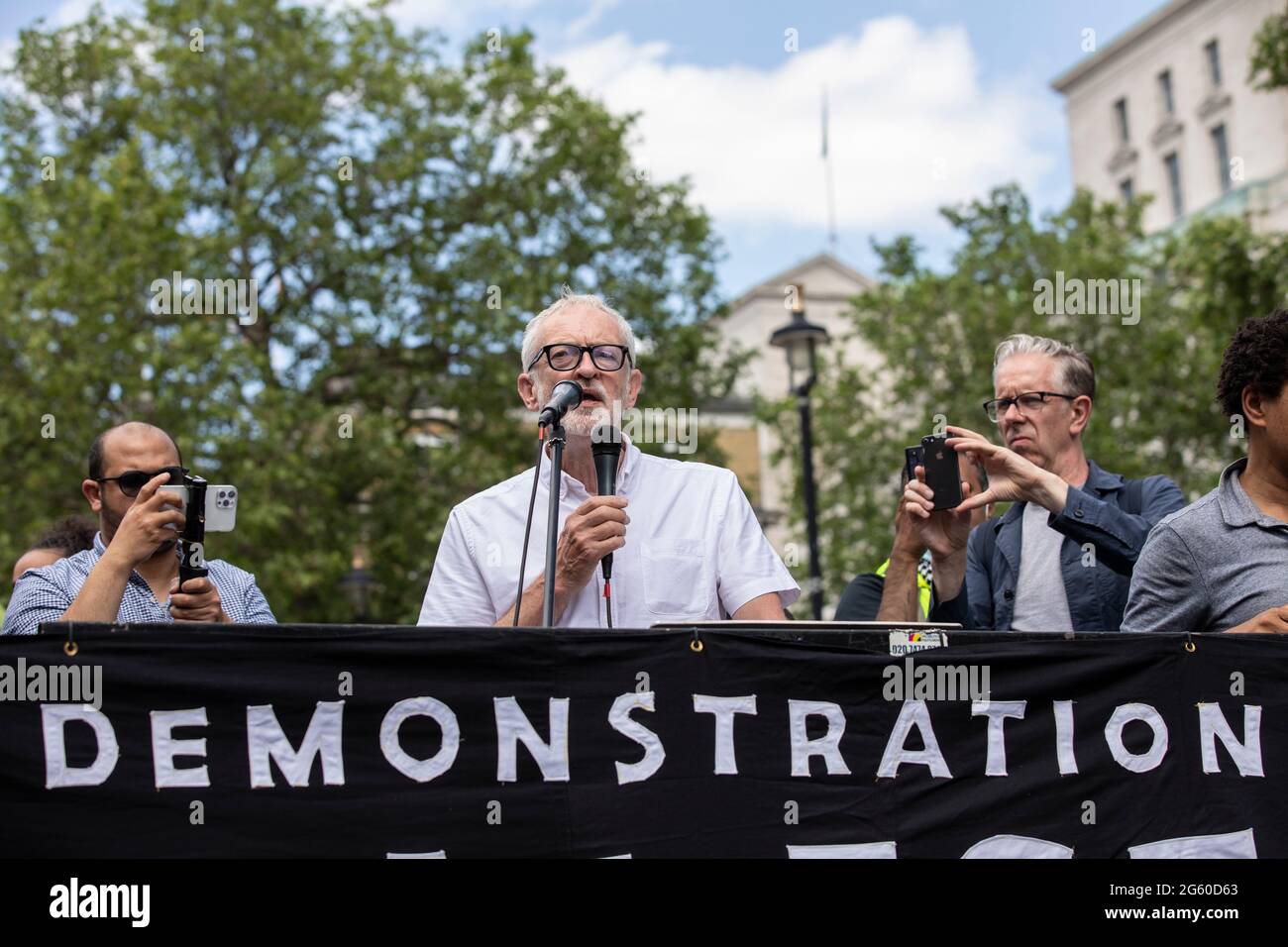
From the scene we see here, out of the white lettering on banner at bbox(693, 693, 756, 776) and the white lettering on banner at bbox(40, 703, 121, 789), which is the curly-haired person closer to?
the white lettering on banner at bbox(693, 693, 756, 776)

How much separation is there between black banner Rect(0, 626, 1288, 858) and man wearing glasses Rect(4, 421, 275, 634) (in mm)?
946

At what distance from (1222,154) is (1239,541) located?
55.2 metres

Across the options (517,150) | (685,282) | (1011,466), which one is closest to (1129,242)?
(685,282)

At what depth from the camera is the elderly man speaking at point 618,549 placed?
4.41m

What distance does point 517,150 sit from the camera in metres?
22.3

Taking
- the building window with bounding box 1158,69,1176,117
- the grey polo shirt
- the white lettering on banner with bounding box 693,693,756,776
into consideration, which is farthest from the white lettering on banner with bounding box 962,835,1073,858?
the building window with bounding box 1158,69,1176,117

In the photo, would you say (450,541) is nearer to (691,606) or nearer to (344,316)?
(691,606)

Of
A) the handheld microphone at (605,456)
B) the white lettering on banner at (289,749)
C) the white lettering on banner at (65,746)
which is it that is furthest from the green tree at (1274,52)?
the white lettering on banner at (65,746)

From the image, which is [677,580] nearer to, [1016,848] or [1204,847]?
[1016,848]

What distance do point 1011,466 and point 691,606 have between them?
1.18 meters

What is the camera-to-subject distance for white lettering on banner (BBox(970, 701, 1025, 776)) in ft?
11.3

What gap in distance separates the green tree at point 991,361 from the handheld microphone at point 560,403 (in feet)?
69.9
